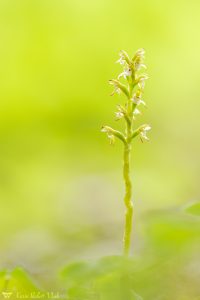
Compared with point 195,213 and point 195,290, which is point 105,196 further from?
point 195,213

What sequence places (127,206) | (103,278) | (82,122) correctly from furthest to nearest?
(82,122) → (127,206) → (103,278)

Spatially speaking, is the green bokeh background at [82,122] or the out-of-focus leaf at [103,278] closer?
the out-of-focus leaf at [103,278]

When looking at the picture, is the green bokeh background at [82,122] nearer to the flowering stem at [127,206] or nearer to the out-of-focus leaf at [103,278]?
the flowering stem at [127,206]

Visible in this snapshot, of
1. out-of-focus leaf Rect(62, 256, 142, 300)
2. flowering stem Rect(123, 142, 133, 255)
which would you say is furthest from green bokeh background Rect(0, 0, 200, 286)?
out-of-focus leaf Rect(62, 256, 142, 300)

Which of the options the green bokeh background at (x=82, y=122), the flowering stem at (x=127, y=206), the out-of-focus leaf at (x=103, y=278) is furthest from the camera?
the green bokeh background at (x=82, y=122)

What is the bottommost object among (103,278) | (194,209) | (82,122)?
(103,278)

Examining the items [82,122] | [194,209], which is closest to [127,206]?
[194,209]

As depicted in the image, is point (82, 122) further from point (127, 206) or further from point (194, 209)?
point (194, 209)

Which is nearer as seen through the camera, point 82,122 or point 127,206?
point 127,206

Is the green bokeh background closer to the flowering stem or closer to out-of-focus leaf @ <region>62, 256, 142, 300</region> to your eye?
the flowering stem

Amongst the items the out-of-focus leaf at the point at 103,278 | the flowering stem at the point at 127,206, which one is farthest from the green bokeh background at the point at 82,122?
the out-of-focus leaf at the point at 103,278

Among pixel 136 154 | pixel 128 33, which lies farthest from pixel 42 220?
pixel 128 33
